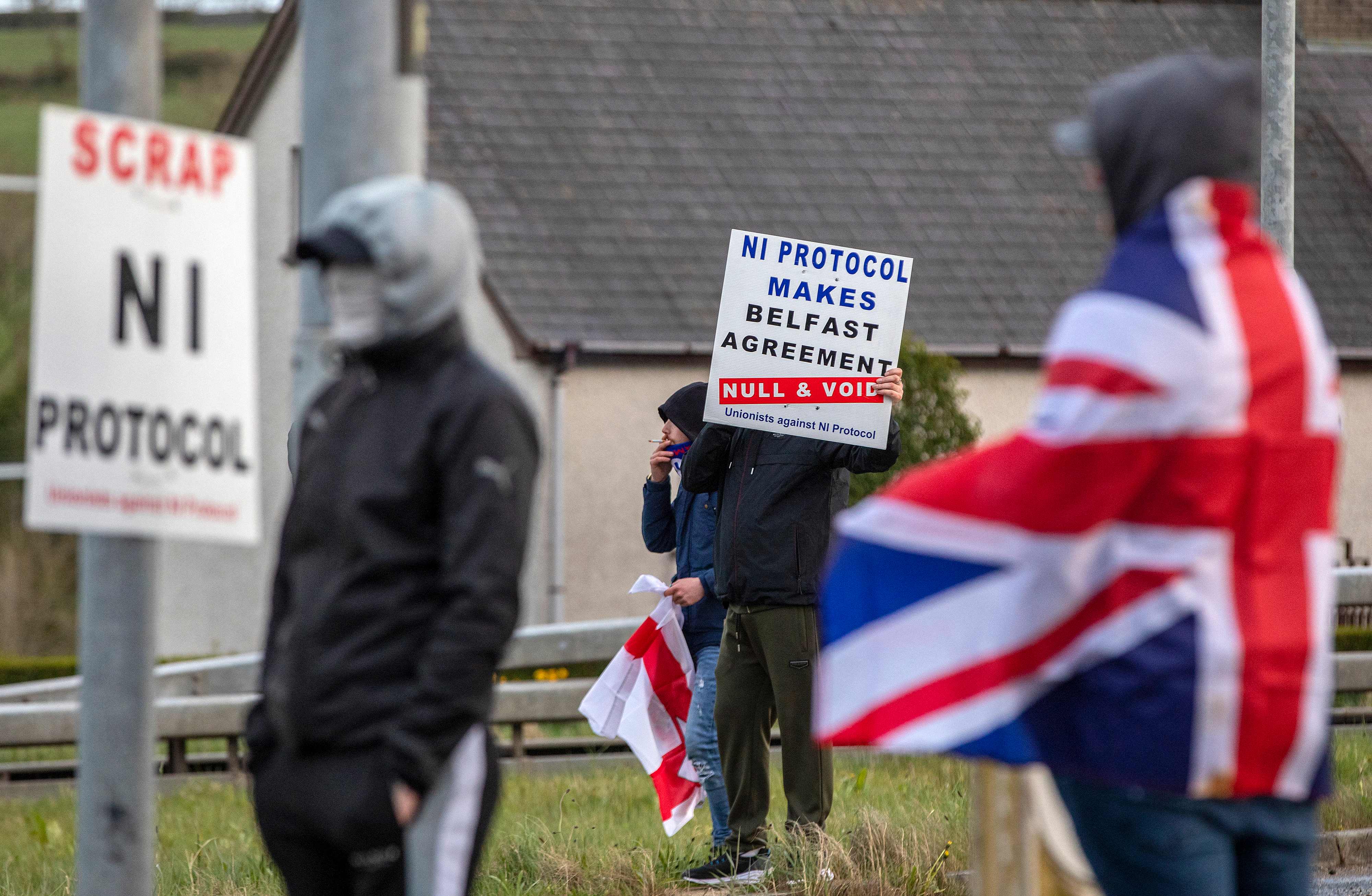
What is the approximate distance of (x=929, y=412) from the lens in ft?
57.0

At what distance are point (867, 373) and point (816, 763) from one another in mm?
1389

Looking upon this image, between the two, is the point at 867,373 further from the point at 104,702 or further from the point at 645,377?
the point at 645,377

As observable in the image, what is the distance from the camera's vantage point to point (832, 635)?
9.98 feet

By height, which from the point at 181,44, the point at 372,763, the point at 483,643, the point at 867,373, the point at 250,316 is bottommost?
the point at 372,763

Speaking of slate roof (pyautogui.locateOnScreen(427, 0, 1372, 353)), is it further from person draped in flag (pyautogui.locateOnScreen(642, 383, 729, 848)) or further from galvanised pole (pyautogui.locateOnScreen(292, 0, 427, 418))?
galvanised pole (pyautogui.locateOnScreen(292, 0, 427, 418))

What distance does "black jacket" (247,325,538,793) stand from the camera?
2.99 metres

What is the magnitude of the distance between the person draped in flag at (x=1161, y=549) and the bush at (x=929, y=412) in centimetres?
1411

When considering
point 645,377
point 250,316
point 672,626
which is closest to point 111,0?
point 250,316

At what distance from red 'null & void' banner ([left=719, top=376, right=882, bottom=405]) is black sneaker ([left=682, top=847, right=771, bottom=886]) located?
5.15ft

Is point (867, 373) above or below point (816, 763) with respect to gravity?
above

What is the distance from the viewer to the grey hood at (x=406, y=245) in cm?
308

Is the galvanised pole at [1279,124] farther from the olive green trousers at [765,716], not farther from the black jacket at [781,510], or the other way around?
the olive green trousers at [765,716]

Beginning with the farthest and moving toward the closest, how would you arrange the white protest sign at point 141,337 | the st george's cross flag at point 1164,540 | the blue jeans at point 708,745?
the blue jeans at point 708,745
the white protest sign at point 141,337
the st george's cross flag at point 1164,540

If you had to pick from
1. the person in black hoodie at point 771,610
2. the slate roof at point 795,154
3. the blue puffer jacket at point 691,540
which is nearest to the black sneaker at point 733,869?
the person in black hoodie at point 771,610
